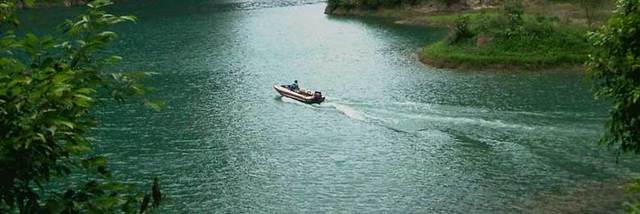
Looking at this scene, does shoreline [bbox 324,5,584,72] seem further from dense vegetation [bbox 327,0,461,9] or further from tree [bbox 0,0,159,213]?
tree [bbox 0,0,159,213]

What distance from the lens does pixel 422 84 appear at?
6334 cm

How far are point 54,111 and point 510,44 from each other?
69.1m

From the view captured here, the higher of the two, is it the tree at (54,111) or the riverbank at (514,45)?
the tree at (54,111)

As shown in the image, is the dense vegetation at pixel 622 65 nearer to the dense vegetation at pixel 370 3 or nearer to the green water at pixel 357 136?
the green water at pixel 357 136

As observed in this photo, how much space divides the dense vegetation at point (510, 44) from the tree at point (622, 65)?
50.5 metres

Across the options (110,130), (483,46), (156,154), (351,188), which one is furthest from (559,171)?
(483,46)

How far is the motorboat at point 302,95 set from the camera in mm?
57594

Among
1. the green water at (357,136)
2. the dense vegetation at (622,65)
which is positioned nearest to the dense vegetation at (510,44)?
the green water at (357,136)

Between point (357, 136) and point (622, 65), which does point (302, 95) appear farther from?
point (622, 65)

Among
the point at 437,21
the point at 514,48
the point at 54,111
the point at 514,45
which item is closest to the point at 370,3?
the point at 437,21

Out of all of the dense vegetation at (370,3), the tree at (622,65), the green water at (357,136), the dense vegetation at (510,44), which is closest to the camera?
the tree at (622,65)

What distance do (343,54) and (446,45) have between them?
13.2 metres

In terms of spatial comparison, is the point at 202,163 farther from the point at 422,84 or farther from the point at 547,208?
the point at 422,84

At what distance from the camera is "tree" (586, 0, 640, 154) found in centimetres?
1744
